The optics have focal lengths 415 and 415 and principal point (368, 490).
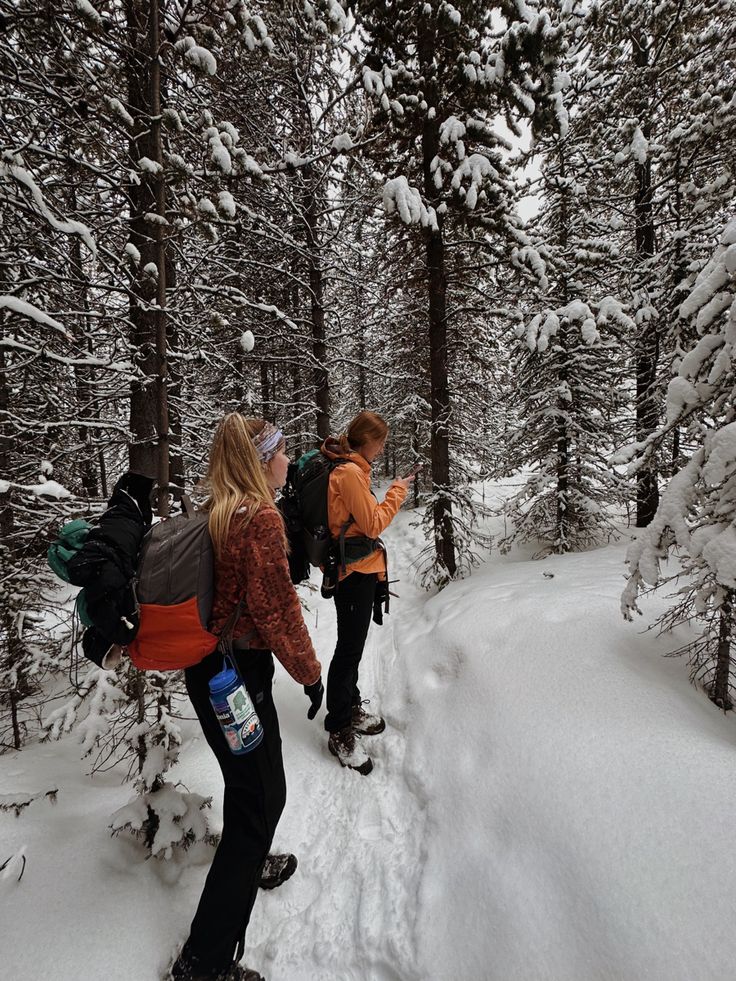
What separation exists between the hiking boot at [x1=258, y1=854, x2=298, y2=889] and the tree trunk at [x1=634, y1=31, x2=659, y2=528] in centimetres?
745

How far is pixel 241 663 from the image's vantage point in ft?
7.05

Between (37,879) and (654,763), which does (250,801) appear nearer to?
(37,879)

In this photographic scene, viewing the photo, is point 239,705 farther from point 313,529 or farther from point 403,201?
point 403,201

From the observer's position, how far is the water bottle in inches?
76.3

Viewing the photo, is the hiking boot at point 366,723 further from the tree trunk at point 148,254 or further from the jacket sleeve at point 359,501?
the tree trunk at point 148,254

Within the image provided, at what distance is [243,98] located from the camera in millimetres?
5922

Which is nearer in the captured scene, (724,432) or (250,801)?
(250,801)

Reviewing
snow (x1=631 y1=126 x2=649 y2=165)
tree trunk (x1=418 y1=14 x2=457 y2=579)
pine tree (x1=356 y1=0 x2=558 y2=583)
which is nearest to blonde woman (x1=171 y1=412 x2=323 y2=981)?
pine tree (x1=356 y1=0 x2=558 y2=583)

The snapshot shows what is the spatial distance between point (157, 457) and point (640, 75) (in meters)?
10.4

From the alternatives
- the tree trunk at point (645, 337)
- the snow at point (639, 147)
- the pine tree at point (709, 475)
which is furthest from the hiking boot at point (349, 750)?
the snow at point (639, 147)

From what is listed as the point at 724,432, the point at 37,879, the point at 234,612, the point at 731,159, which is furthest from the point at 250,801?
the point at 731,159

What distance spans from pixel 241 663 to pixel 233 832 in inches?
33.9

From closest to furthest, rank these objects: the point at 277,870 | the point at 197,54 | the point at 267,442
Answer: the point at 267,442 → the point at 277,870 → the point at 197,54

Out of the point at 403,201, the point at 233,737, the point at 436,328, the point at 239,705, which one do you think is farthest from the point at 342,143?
the point at 233,737
